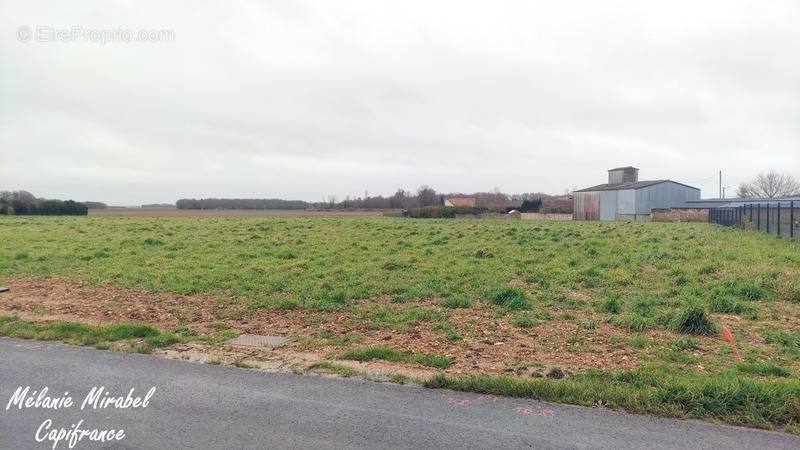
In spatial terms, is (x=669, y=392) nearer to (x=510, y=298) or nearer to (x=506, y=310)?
(x=506, y=310)

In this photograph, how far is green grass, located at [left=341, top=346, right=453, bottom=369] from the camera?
6559 millimetres

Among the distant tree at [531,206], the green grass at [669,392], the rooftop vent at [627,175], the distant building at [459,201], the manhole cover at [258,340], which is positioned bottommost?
the manhole cover at [258,340]

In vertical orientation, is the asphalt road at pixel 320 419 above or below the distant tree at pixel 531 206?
below

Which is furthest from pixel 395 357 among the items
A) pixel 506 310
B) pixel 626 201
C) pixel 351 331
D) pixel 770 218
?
pixel 626 201

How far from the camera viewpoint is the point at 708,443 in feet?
14.0

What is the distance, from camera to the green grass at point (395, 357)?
656 cm

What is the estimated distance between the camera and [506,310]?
31.5ft

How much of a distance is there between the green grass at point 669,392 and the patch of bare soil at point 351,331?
560 millimetres

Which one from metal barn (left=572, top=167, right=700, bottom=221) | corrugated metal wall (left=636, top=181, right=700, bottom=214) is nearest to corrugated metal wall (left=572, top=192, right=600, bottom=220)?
metal barn (left=572, top=167, right=700, bottom=221)

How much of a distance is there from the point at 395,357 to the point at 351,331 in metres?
1.72

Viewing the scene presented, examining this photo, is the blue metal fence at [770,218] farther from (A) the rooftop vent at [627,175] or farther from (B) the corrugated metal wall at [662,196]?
(A) the rooftop vent at [627,175]

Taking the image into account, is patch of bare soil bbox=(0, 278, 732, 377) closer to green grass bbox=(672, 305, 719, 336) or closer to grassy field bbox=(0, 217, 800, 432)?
grassy field bbox=(0, 217, 800, 432)

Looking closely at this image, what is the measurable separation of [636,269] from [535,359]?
8614 millimetres

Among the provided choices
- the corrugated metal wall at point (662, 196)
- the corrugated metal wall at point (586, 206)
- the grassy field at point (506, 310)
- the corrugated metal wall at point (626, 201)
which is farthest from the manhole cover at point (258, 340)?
the corrugated metal wall at point (586, 206)
